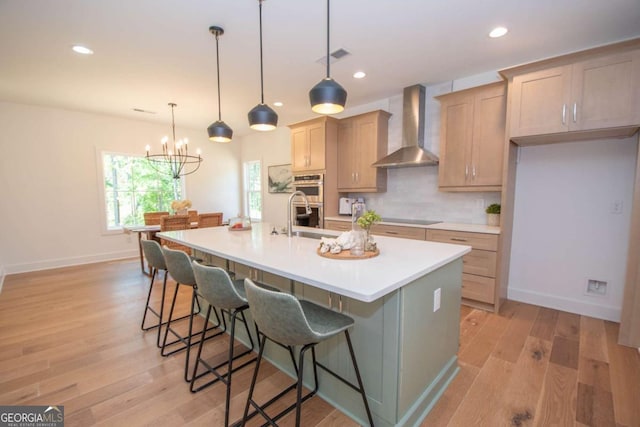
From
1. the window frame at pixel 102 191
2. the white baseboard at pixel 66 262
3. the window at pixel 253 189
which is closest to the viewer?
the white baseboard at pixel 66 262

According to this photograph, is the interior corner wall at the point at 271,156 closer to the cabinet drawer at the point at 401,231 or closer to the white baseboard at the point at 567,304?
the cabinet drawer at the point at 401,231

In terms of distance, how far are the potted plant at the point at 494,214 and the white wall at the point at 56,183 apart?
19.8ft

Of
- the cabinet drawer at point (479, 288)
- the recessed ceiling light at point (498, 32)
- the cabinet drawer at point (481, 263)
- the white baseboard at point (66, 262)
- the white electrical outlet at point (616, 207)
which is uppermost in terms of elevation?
the recessed ceiling light at point (498, 32)

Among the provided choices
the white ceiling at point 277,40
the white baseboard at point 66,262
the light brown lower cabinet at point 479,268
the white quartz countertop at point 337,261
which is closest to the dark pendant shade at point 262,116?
the white ceiling at point 277,40

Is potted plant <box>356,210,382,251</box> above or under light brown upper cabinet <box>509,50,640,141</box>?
under

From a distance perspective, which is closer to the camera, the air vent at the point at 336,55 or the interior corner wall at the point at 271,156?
the air vent at the point at 336,55

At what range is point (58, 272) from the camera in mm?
4516

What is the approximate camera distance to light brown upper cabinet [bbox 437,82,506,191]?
3027mm

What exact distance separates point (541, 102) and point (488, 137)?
54cm

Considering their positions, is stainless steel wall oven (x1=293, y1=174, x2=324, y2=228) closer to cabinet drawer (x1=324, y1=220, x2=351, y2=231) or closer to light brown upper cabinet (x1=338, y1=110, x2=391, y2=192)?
cabinet drawer (x1=324, y1=220, x2=351, y2=231)

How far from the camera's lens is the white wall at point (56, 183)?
441 cm

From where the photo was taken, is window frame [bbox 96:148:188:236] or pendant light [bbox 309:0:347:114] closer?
pendant light [bbox 309:0:347:114]

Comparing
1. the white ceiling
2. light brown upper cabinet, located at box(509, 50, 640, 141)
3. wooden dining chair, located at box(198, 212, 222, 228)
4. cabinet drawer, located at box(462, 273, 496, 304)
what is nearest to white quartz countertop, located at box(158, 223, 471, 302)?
cabinet drawer, located at box(462, 273, 496, 304)

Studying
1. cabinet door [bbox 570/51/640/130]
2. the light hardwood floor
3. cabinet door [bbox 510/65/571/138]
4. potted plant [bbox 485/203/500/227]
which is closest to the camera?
the light hardwood floor
